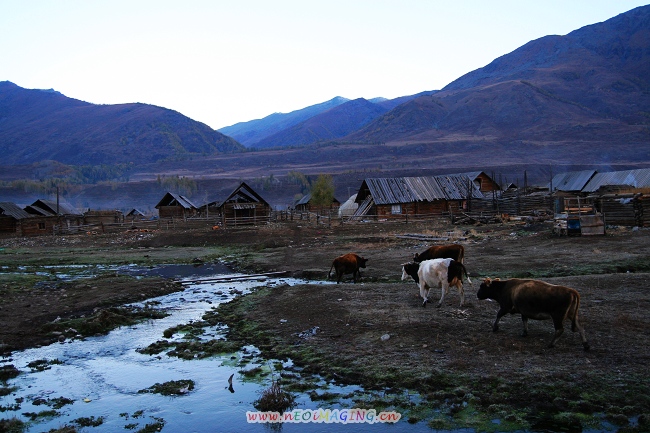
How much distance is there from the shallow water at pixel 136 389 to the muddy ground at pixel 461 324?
1104mm

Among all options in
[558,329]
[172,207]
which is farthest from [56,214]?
[558,329]

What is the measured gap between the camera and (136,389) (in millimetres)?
9930

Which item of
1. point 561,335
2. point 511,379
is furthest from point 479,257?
point 511,379

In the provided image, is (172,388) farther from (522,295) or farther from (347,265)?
(347,265)

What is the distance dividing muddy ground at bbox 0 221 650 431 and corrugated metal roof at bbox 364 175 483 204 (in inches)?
1048

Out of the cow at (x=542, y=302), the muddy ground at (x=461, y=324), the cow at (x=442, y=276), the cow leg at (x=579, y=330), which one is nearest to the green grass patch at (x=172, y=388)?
the muddy ground at (x=461, y=324)

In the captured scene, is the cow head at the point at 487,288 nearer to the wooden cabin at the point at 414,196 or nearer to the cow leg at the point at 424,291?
the cow leg at the point at 424,291

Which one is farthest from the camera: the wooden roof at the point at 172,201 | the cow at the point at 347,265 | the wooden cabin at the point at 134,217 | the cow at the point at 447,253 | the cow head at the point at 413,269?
the wooden cabin at the point at 134,217

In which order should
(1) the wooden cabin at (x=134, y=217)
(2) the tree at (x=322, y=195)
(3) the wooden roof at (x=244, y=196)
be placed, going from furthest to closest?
1. (2) the tree at (x=322, y=195)
2. (1) the wooden cabin at (x=134, y=217)
3. (3) the wooden roof at (x=244, y=196)

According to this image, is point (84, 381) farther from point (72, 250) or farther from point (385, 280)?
point (72, 250)

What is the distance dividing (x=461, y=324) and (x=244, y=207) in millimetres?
46141

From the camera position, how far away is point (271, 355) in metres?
11.3

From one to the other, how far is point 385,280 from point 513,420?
1134cm

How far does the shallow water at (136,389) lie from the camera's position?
331 inches
